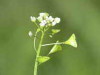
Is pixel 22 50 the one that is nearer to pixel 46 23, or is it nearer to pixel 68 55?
pixel 68 55

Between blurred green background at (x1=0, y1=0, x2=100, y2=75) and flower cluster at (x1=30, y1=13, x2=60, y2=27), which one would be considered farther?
blurred green background at (x1=0, y1=0, x2=100, y2=75)

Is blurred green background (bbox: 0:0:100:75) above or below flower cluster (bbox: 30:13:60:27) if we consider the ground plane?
above

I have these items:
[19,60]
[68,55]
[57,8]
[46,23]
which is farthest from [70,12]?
[46,23]

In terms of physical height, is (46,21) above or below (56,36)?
below

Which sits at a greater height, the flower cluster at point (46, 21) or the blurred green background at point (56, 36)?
the blurred green background at point (56, 36)

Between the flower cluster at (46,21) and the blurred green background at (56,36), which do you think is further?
the blurred green background at (56,36)

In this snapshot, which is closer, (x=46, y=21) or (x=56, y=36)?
(x=46, y=21)

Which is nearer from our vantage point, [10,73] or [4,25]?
[10,73]

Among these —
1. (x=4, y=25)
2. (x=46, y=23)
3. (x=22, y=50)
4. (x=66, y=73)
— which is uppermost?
(x=4, y=25)
